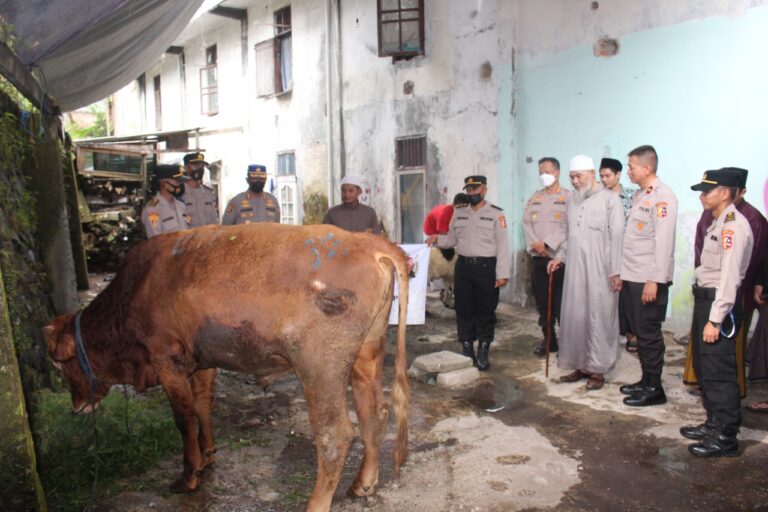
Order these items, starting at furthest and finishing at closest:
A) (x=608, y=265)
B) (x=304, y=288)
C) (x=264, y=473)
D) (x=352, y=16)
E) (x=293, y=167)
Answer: (x=293, y=167)
(x=352, y=16)
(x=608, y=265)
(x=264, y=473)
(x=304, y=288)

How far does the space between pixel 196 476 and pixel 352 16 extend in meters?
10.8

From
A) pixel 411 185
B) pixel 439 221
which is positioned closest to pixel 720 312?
pixel 439 221

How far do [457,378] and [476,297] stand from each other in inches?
38.1

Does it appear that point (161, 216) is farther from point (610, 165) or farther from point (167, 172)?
point (610, 165)

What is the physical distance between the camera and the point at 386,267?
A: 130 inches

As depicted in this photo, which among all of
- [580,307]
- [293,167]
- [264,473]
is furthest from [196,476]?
[293,167]

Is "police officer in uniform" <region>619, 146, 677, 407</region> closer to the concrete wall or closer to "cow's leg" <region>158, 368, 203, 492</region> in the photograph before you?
"cow's leg" <region>158, 368, 203, 492</region>

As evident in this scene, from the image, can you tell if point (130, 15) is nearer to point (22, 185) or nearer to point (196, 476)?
point (22, 185)

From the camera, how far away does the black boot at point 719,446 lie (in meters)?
3.96

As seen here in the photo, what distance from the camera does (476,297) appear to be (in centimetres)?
618

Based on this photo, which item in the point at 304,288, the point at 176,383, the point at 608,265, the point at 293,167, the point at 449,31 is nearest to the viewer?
the point at 304,288

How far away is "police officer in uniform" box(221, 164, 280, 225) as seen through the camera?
22.4 ft

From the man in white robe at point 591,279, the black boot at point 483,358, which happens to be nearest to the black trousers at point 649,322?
the man in white robe at point 591,279

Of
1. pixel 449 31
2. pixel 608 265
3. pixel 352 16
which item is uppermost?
pixel 352 16
